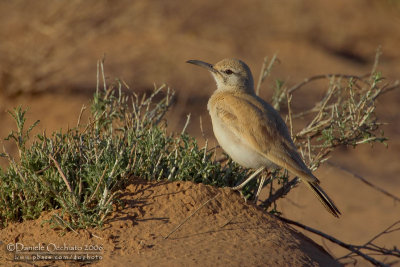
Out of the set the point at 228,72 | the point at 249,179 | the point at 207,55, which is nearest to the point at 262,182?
the point at 249,179

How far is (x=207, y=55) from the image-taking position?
1420 centimetres

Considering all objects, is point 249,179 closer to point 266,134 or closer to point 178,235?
point 266,134

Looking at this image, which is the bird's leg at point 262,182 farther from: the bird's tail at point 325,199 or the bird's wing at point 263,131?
the bird's tail at point 325,199

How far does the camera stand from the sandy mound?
13.9ft

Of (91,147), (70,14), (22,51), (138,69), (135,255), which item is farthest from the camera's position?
(138,69)

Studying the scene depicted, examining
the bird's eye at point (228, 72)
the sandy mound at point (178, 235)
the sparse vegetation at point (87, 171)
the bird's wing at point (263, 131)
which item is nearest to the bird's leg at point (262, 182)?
the sparse vegetation at point (87, 171)

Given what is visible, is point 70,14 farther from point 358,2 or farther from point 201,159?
point 358,2

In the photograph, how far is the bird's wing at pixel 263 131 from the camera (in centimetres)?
522

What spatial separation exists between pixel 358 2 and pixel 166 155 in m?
15.4

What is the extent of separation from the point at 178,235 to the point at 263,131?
1399mm

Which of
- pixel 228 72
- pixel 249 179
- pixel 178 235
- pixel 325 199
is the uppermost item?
pixel 228 72

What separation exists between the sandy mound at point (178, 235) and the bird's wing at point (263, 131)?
0.50 meters

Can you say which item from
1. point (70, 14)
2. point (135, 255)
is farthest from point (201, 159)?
point (70, 14)

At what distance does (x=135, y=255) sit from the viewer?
4.20 metres
